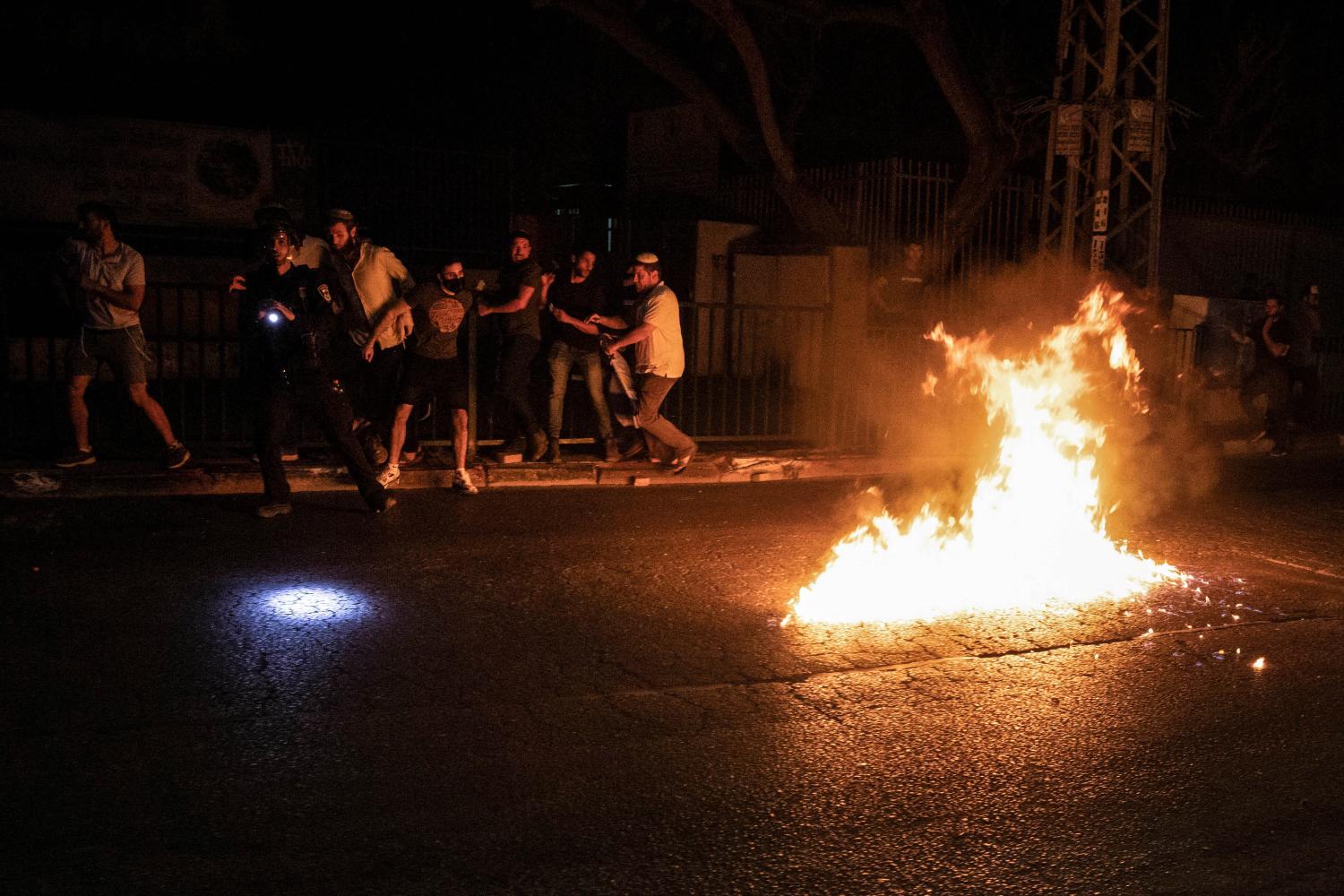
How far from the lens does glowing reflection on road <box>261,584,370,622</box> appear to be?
19.7 ft

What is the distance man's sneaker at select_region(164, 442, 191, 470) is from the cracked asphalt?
1516 mm

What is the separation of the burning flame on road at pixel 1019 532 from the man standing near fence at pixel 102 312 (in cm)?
523

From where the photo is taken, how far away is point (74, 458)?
911 cm

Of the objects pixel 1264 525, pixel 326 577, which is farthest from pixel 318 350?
pixel 1264 525

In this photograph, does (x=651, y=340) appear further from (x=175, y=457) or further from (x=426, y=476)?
(x=175, y=457)

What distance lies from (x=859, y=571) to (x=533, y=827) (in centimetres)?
351

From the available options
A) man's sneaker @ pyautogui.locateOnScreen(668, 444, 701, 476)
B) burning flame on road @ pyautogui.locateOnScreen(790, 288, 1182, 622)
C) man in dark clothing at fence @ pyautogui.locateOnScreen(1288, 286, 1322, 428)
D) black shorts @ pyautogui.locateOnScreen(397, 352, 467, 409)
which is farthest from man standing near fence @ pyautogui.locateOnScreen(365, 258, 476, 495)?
man in dark clothing at fence @ pyautogui.locateOnScreen(1288, 286, 1322, 428)

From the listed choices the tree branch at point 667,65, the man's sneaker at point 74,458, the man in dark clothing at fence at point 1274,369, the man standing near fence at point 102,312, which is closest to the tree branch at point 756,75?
the tree branch at point 667,65

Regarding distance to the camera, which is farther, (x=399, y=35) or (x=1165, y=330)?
(x=399, y=35)

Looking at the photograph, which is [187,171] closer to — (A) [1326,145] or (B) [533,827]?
(B) [533,827]

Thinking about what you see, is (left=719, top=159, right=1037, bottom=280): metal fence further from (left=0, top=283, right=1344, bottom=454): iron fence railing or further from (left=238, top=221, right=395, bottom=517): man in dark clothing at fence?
(left=238, top=221, right=395, bottom=517): man in dark clothing at fence

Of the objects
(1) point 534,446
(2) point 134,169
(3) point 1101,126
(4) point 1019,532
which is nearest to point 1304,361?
(3) point 1101,126

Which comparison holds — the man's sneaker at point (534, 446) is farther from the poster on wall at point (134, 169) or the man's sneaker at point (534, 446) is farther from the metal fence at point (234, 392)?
the poster on wall at point (134, 169)

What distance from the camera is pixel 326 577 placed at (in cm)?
677
